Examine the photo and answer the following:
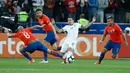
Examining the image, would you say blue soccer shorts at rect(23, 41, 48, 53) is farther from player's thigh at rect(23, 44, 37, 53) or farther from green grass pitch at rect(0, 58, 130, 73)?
green grass pitch at rect(0, 58, 130, 73)

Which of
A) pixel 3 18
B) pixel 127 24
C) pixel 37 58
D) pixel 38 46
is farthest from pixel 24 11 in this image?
pixel 38 46

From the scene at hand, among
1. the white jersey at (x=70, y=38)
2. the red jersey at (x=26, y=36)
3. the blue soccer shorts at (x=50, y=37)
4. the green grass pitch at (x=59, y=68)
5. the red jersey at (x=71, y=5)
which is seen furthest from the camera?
the red jersey at (x=71, y=5)

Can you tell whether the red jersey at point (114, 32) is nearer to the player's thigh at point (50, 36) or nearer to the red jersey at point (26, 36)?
the player's thigh at point (50, 36)

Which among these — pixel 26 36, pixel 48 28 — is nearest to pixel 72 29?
pixel 48 28

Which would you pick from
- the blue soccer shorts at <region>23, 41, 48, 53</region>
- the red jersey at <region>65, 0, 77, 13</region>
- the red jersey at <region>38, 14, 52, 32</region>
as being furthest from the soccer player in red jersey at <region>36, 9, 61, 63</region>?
the red jersey at <region>65, 0, 77, 13</region>

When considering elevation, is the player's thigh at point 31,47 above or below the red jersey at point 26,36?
below

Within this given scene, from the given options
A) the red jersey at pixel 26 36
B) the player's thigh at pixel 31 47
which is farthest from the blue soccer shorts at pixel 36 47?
the red jersey at pixel 26 36

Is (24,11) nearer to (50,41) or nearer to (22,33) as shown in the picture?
(50,41)

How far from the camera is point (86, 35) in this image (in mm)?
28688

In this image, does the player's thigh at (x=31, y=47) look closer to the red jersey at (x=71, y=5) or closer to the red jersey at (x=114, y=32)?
the red jersey at (x=114, y=32)

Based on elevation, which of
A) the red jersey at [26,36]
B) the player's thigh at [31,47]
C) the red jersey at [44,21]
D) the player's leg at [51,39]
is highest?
the red jersey at [44,21]

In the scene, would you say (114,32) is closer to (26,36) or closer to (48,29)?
(48,29)

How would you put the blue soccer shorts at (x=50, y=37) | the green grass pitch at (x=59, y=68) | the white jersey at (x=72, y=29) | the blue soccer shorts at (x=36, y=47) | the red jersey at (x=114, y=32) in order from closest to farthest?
the green grass pitch at (x=59, y=68) → the blue soccer shorts at (x=36, y=47) → the red jersey at (x=114, y=32) → the white jersey at (x=72, y=29) → the blue soccer shorts at (x=50, y=37)

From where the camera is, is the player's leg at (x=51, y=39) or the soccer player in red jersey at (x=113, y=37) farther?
the player's leg at (x=51, y=39)
